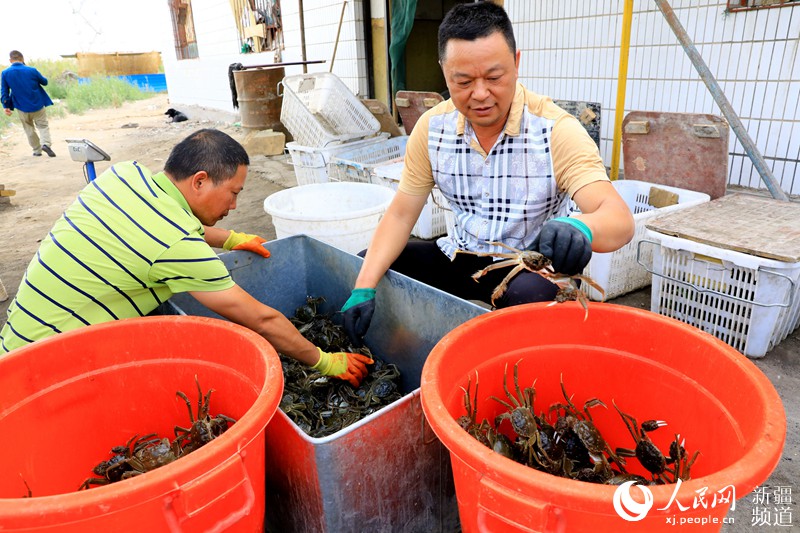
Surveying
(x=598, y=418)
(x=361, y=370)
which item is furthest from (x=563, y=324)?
(x=361, y=370)

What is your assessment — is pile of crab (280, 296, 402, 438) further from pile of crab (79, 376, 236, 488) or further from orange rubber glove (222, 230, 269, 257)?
orange rubber glove (222, 230, 269, 257)

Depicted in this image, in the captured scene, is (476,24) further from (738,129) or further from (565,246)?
(738,129)

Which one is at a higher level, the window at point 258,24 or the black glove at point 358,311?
the window at point 258,24

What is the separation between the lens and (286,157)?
918 centimetres

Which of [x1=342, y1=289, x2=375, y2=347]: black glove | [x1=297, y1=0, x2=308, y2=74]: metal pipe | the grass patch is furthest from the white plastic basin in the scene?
the grass patch

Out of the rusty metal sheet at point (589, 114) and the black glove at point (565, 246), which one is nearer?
the black glove at point (565, 246)

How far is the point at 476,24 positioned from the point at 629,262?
2.27 metres

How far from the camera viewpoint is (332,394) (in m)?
2.33

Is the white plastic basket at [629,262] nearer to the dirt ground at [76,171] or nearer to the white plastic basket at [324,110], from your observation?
the white plastic basket at [324,110]

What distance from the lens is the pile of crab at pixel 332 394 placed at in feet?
7.08

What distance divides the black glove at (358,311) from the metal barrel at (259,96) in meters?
7.59
